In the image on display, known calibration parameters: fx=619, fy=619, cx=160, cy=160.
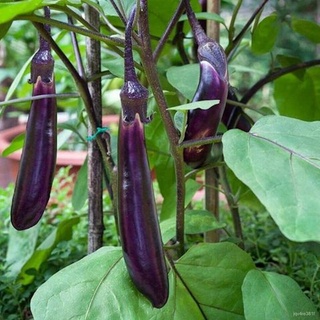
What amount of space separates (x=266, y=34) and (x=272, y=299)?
39 centimetres

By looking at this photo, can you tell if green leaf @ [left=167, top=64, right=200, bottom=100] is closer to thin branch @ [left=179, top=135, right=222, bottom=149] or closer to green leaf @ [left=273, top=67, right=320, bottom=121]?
thin branch @ [left=179, top=135, right=222, bottom=149]

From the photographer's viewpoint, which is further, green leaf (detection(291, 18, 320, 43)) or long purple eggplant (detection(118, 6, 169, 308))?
green leaf (detection(291, 18, 320, 43))

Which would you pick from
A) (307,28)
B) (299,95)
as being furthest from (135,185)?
(299,95)

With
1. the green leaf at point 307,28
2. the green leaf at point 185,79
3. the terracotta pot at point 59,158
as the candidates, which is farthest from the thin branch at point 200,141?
the terracotta pot at point 59,158

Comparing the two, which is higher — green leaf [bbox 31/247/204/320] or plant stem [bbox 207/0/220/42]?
plant stem [bbox 207/0/220/42]

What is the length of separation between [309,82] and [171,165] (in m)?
0.26

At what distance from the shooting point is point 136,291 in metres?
0.52

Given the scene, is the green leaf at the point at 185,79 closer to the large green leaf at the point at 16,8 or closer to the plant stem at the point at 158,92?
the plant stem at the point at 158,92

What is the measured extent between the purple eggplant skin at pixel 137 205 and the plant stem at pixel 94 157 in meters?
0.21

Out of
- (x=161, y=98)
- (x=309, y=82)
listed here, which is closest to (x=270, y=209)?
(x=161, y=98)

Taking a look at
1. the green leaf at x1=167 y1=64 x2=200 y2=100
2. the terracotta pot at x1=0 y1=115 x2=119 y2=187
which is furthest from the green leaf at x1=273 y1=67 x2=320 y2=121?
the terracotta pot at x1=0 y1=115 x2=119 y2=187

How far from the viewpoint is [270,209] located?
1.29ft

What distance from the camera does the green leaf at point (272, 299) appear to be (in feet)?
1.61

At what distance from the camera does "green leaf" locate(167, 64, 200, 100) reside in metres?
0.61
